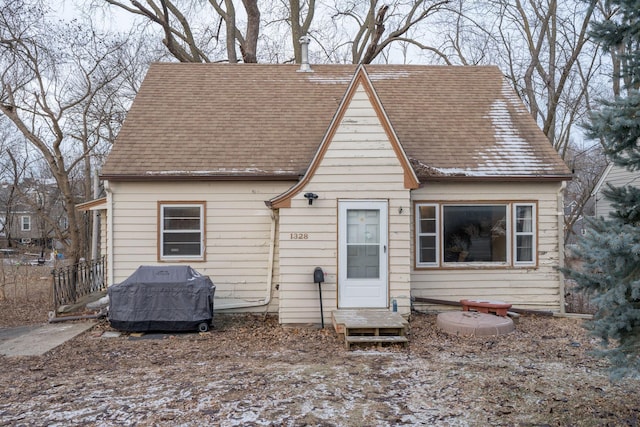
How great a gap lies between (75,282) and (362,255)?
20.9ft

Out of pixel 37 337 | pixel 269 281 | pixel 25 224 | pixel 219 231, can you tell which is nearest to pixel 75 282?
pixel 37 337

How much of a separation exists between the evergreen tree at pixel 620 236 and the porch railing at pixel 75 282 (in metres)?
9.30

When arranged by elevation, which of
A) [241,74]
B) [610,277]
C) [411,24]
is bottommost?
[610,277]

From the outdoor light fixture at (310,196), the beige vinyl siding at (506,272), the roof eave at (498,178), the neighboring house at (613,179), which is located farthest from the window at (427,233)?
the neighboring house at (613,179)

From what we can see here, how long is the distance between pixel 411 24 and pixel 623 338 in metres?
20.5

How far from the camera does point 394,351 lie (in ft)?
25.2

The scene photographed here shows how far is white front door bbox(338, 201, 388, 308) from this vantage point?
30.1ft

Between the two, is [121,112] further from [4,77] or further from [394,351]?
[394,351]

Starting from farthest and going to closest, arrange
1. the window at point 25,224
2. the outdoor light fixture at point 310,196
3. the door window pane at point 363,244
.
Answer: the window at point 25,224 → the door window pane at point 363,244 → the outdoor light fixture at point 310,196

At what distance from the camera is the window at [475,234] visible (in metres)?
10.5

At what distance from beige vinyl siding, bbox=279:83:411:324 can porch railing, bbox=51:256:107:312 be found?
469 cm

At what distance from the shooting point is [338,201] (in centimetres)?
922

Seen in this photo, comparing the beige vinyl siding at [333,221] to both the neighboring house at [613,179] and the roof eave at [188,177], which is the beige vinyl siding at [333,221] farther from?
the neighboring house at [613,179]

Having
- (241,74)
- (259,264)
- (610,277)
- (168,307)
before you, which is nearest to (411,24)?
(241,74)
